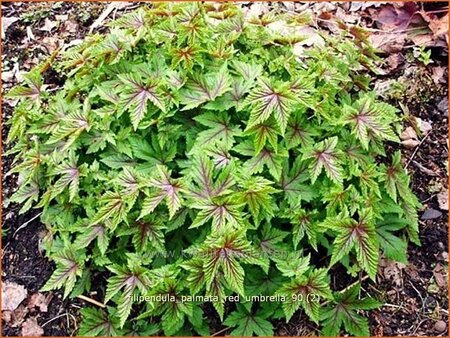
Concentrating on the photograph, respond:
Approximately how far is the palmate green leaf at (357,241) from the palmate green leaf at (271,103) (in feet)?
1.48

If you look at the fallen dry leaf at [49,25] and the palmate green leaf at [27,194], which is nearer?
the palmate green leaf at [27,194]

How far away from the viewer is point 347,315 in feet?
9.21

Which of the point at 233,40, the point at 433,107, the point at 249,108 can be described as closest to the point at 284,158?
the point at 249,108

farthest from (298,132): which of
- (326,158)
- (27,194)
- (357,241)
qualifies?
(27,194)

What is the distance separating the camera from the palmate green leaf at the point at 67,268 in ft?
9.01

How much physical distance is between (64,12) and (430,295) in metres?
2.68

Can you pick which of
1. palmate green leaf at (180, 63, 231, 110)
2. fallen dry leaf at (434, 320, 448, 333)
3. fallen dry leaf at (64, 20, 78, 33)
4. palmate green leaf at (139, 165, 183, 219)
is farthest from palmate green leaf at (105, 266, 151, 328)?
fallen dry leaf at (64, 20, 78, 33)

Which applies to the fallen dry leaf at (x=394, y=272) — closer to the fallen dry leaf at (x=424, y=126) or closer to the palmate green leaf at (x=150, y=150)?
the fallen dry leaf at (x=424, y=126)

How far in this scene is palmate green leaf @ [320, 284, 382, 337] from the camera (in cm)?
280

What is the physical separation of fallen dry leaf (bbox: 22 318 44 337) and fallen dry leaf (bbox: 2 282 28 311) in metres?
0.10

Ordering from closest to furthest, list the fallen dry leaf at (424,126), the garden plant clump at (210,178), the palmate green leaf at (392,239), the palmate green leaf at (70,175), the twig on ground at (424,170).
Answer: the garden plant clump at (210,178)
the palmate green leaf at (70,175)
the palmate green leaf at (392,239)
the twig on ground at (424,170)
the fallen dry leaf at (424,126)

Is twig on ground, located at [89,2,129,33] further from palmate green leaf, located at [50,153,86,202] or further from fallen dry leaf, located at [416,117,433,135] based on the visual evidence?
fallen dry leaf, located at [416,117,433,135]

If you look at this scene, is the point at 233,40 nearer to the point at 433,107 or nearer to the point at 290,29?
the point at 290,29

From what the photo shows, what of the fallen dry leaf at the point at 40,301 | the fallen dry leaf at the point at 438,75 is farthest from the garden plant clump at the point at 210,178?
the fallen dry leaf at the point at 438,75
